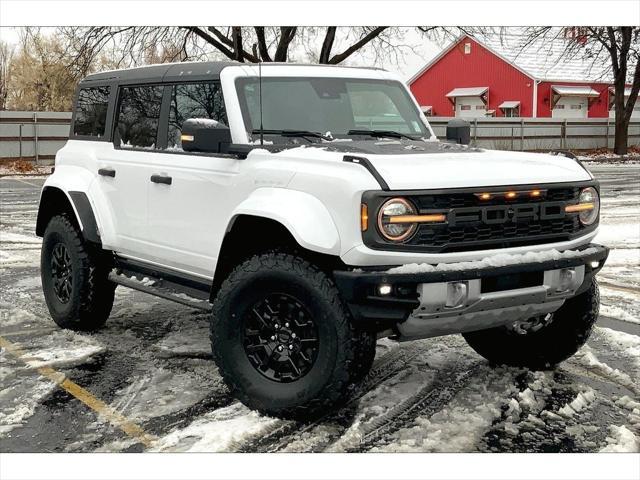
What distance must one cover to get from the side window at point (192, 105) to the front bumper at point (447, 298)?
179 centimetres

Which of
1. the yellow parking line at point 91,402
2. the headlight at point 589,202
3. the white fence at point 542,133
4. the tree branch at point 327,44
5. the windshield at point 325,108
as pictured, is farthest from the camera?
the white fence at point 542,133

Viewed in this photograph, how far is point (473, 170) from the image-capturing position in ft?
14.7

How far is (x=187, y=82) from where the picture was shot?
19.1 ft

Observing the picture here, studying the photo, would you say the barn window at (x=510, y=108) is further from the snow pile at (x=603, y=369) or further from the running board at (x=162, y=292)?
the running board at (x=162, y=292)

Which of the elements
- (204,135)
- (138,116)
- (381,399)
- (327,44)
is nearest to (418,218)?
(381,399)

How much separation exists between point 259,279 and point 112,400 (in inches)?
49.9

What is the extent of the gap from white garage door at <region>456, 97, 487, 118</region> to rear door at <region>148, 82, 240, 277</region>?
41.5 m

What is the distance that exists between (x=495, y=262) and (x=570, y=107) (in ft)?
145

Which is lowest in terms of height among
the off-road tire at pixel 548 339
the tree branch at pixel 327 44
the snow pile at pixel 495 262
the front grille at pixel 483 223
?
the off-road tire at pixel 548 339

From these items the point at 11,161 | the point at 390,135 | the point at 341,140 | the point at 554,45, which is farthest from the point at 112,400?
the point at 554,45

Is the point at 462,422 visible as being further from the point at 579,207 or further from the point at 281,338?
the point at 579,207

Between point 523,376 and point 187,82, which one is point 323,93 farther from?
point 523,376

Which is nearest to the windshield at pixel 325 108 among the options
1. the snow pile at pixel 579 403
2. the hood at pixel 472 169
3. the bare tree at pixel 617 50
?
the hood at pixel 472 169

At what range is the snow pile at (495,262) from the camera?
420 cm
